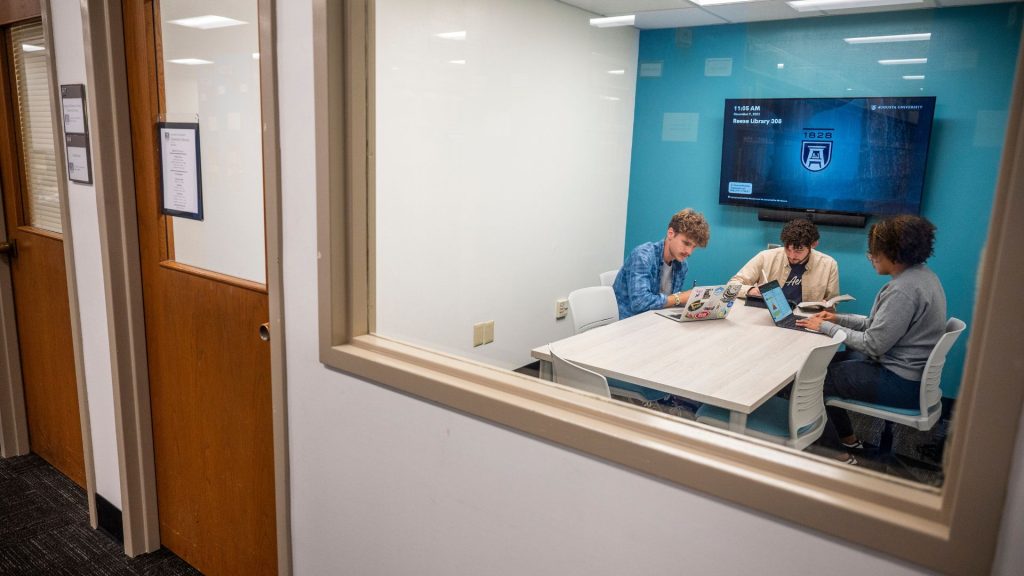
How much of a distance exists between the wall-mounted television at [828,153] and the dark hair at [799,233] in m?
0.06

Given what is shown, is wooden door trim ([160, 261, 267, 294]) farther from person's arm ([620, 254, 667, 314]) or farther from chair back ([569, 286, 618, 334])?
person's arm ([620, 254, 667, 314])

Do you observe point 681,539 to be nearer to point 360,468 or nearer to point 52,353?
point 360,468

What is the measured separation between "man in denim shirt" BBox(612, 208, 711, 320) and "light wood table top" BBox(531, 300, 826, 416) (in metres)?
0.07

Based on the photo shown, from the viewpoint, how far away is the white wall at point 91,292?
6.23ft

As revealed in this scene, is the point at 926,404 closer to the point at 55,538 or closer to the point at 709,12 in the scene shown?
the point at 709,12

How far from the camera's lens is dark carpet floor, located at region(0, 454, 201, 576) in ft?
6.64

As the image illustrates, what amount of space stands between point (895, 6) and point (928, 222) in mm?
865

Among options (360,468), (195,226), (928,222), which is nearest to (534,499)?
(360,468)

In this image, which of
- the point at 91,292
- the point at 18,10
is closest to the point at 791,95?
the point at 91,292

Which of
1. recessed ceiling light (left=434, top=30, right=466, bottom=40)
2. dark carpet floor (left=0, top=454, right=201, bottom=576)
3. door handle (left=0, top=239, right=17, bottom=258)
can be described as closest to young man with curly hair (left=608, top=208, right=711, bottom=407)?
recessed ceiling light (left=434, top=30, right=466, bottom=40)

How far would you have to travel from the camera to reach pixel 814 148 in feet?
6.94

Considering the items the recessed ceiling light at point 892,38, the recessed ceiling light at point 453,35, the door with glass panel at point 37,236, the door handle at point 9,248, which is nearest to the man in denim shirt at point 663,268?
the recessed ceiling light at point 892,38

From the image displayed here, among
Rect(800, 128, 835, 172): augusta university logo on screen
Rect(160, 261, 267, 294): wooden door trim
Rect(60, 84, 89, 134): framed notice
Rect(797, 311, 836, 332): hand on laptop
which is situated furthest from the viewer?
Rect(800, 128, 835, 172): augusta university logo on screen

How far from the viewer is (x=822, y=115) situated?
6.94 feet
